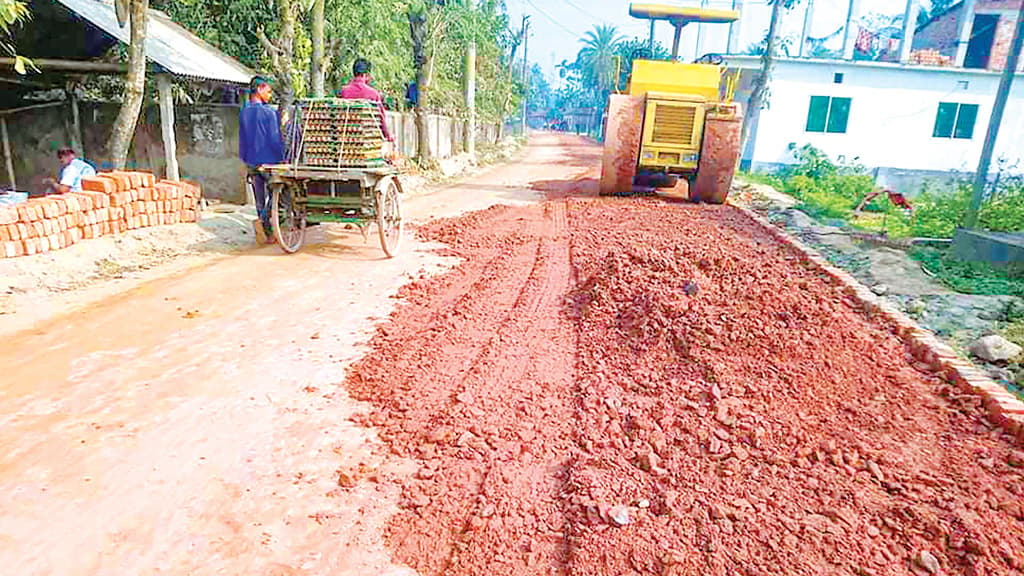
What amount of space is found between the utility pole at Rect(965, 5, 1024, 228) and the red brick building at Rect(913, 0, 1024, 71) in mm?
22807

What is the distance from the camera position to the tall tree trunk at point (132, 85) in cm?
778

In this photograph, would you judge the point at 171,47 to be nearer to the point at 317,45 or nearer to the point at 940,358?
the point at 317,45

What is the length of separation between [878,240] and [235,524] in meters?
8.58

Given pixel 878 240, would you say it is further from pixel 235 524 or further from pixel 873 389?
pixel 235 524

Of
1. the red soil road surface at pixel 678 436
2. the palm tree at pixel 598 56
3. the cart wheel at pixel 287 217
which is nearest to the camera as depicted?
the red soil road surface at pixel 678 436

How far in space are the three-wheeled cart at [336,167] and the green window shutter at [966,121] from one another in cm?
2162

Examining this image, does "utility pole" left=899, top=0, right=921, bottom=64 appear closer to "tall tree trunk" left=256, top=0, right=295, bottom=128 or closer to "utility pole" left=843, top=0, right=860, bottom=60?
"utility pole" left=843, top=0, right=860, bottom=60

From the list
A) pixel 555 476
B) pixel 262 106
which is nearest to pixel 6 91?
pixel 262 106

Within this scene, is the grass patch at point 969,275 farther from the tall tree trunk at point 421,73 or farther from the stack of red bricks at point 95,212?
the tall tree trunk at point 421,73

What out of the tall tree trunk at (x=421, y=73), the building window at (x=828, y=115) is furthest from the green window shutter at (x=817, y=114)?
the tall tree trunk at (x=421, y=73)

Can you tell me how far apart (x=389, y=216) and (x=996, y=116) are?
748 centimetres

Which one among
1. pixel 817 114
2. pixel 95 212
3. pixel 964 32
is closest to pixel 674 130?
pixel 95 212

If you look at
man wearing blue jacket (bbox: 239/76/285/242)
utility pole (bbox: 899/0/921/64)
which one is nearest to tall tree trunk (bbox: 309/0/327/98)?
man wearing blue jacket (bbox: 239/76/285/242)

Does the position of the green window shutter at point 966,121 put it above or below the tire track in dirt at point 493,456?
above
